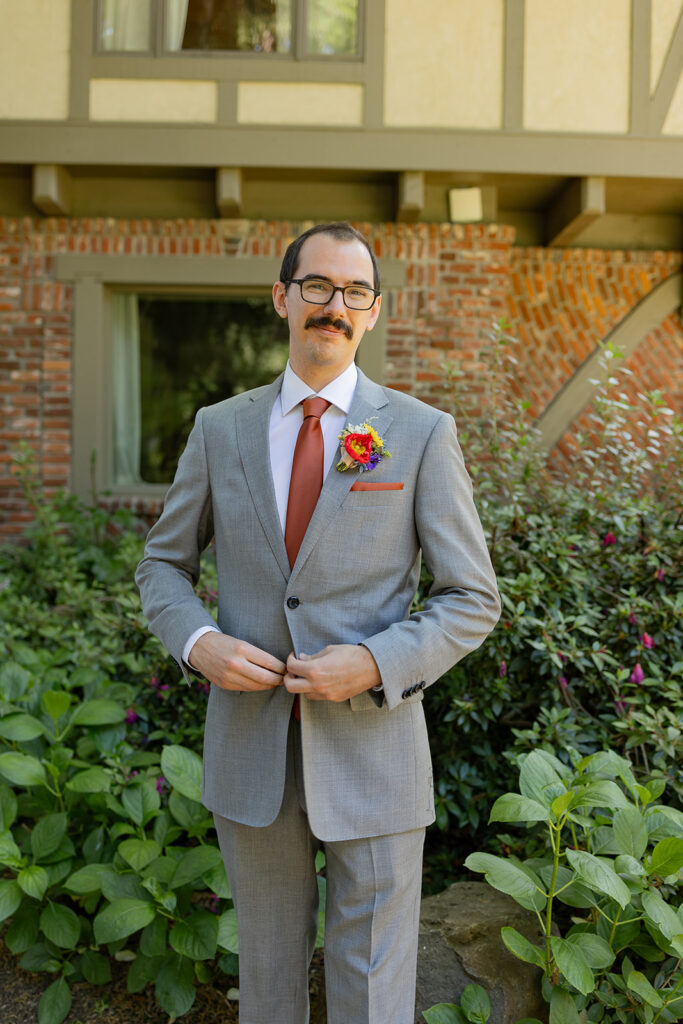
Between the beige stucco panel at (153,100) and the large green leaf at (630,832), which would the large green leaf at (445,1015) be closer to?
the large green leaf at (630,832)

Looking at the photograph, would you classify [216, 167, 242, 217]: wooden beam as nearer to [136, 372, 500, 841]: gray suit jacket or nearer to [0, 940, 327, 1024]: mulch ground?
[136, 372, 500, 841]: gray suit jacket

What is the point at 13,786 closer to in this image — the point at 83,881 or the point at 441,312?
the point at 83,881

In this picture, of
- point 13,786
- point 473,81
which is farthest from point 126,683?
point 473,81

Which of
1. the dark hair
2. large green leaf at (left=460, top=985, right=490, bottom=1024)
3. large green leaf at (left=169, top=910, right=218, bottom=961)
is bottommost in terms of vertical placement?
large green leaf at (left=460, top=985, right=490, bottom=1024)

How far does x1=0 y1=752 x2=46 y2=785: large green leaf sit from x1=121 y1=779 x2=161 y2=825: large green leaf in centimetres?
28

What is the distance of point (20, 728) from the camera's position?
290 centimetres

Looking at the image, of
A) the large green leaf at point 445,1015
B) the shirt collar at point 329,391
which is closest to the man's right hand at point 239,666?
the shirt collar at point 329,391

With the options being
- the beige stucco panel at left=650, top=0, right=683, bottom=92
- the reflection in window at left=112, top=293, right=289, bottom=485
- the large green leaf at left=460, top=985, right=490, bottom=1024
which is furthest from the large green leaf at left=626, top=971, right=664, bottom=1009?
the beige stucco panel at left=650, top=0, right=683, bottom=92

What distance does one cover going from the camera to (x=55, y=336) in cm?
625

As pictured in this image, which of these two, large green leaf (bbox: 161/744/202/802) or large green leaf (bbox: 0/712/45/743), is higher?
large green leaf (bbox: 0/712/45/743)

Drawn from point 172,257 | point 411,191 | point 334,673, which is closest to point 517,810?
point 334,673

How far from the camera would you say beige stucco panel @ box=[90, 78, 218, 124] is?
5809 mm

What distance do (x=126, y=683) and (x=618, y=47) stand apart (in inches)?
204

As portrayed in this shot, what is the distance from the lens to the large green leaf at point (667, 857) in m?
2.20
